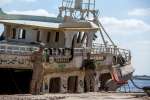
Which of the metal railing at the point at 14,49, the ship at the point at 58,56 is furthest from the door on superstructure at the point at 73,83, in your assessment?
the metal railing at the point at 14,49

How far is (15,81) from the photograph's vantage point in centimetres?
3644

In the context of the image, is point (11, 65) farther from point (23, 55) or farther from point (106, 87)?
point (106, 87)

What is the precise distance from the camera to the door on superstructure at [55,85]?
1479 inches

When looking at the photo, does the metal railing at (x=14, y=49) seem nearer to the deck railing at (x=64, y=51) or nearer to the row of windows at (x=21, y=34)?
the deck railing at (x=64, y=51)

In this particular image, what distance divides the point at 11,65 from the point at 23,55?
109cm

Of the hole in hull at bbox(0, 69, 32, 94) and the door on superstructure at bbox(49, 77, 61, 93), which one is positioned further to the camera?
the door on superstructure at bbox(49, 77, 61, 93)

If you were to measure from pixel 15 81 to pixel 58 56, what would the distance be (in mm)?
3557

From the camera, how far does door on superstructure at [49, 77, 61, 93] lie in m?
37.6

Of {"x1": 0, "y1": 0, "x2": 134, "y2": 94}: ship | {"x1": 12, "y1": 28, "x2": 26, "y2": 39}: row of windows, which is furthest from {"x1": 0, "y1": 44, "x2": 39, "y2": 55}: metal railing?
{"x1": 12, "y1": 28, "x2": 26, "y2": 39}: row of windows

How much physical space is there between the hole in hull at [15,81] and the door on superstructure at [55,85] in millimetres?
1850

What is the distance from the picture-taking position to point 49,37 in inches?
1609

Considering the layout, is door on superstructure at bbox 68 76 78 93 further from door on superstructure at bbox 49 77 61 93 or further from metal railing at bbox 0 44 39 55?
metal railing at bbox 0 44 39 55

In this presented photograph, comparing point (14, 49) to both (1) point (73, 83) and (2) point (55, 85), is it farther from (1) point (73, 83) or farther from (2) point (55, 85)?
(1) point (73, 83)

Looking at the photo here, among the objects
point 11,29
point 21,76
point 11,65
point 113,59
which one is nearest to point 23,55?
point 11,65
